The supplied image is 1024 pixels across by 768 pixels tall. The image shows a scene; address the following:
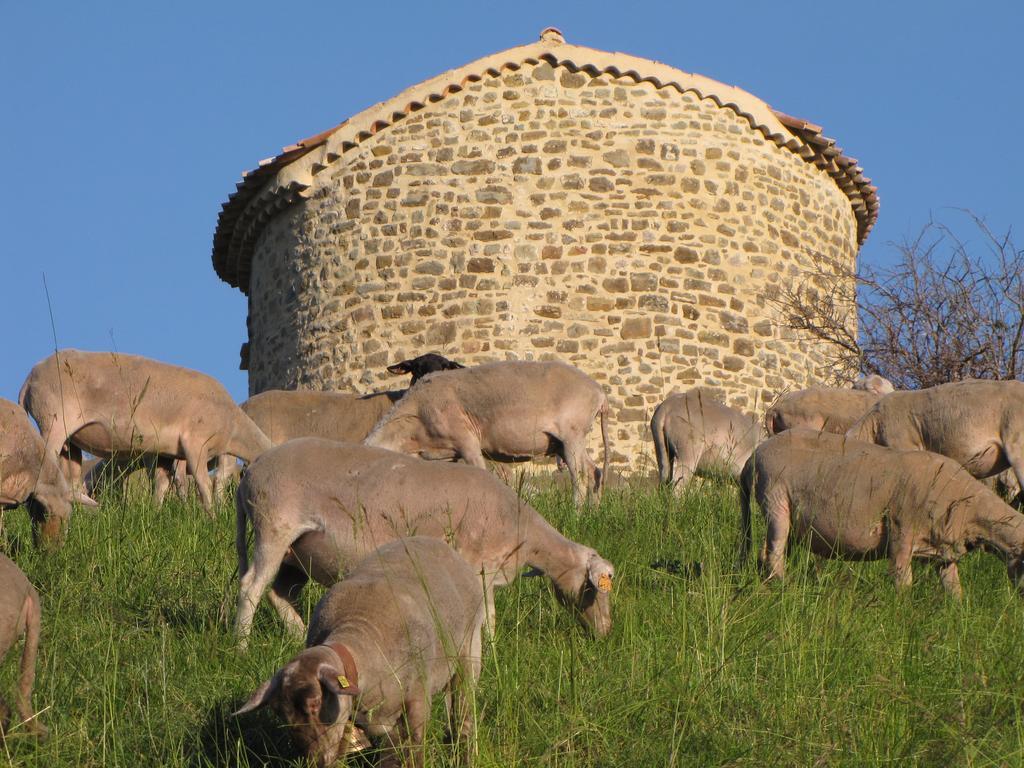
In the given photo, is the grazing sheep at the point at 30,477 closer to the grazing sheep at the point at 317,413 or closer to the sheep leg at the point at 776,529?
the sheep leg at the point at 776,529

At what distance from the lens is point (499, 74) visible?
64.0ft

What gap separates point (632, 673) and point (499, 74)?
14.5 meters

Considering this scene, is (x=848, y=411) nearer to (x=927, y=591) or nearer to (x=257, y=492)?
(x=927, y=591)

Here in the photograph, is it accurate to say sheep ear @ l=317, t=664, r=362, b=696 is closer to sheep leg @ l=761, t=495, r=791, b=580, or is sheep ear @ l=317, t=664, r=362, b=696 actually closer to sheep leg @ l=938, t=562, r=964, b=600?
sheep leg @ l=761, t=495, r=791, b=580

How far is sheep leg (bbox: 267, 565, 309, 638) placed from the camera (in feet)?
24.3

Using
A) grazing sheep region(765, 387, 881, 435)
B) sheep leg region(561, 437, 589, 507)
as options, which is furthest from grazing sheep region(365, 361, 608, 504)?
grazing sheep region(765, 387, 881, 435)

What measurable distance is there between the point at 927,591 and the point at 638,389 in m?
10.4

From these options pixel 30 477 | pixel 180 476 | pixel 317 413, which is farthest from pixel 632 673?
pixel 317 413

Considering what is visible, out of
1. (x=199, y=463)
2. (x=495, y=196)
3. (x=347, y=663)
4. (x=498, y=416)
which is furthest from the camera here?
(x=495, y=196)

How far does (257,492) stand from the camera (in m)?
7.49

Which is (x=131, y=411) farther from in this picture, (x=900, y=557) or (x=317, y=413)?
(x=900, y=557)

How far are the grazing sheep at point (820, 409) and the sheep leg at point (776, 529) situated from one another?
4624 millimetres

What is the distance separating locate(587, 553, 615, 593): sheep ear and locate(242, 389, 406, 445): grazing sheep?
22.8ft

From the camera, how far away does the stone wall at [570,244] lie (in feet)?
62.0
